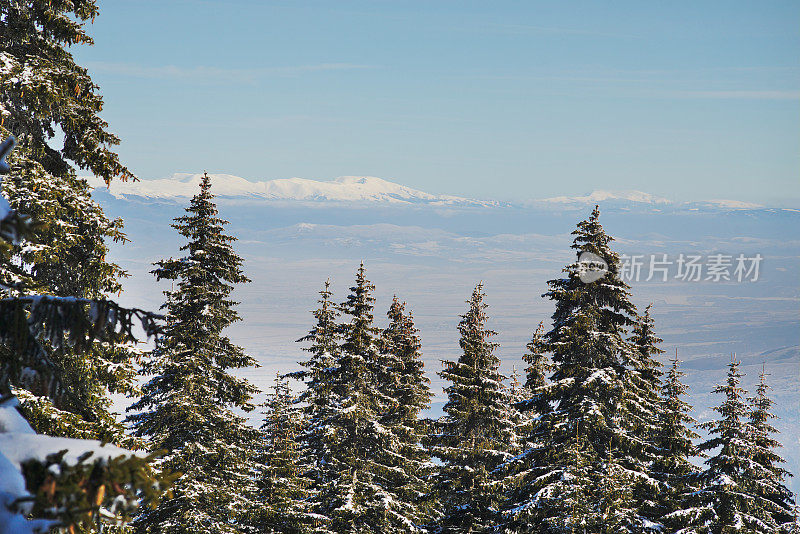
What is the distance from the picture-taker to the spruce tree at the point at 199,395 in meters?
20.2

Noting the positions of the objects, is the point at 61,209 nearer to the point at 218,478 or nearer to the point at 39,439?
the point at 39,439

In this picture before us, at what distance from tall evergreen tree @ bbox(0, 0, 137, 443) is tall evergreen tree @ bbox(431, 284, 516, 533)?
47.6 ft

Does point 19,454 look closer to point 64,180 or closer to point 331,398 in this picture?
point 64,180

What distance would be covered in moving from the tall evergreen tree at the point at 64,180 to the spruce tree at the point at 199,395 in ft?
24.0

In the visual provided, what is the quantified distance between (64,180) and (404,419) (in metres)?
20.4

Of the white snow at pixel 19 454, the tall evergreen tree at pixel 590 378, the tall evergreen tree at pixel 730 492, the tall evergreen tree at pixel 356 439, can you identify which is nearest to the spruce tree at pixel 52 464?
the white snow at pixel 19 454

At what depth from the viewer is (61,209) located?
1089 centimetres

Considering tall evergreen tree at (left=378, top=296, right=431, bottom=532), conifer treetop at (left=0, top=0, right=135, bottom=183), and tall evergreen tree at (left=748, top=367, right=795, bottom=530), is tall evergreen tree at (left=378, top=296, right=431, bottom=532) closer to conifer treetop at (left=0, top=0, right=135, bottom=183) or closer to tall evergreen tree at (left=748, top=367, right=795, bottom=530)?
tall evergreen tree at (left=748, top=367, right=795, bottom=530)

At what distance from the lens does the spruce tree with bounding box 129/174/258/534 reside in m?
20.2

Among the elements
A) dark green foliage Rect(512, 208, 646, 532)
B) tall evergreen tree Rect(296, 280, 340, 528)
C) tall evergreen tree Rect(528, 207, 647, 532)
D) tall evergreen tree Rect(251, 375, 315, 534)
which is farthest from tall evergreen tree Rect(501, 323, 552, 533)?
tall evergreen tree Rect(251, 375, 315, 534)

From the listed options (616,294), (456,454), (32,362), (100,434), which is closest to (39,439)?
(32,362)

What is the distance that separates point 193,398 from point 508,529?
10729mm

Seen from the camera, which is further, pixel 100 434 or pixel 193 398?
pixel 193 398

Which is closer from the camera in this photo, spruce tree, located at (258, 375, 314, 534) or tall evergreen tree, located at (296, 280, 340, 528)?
tall evergreen tree, located at (296, 280, 340, 528)
